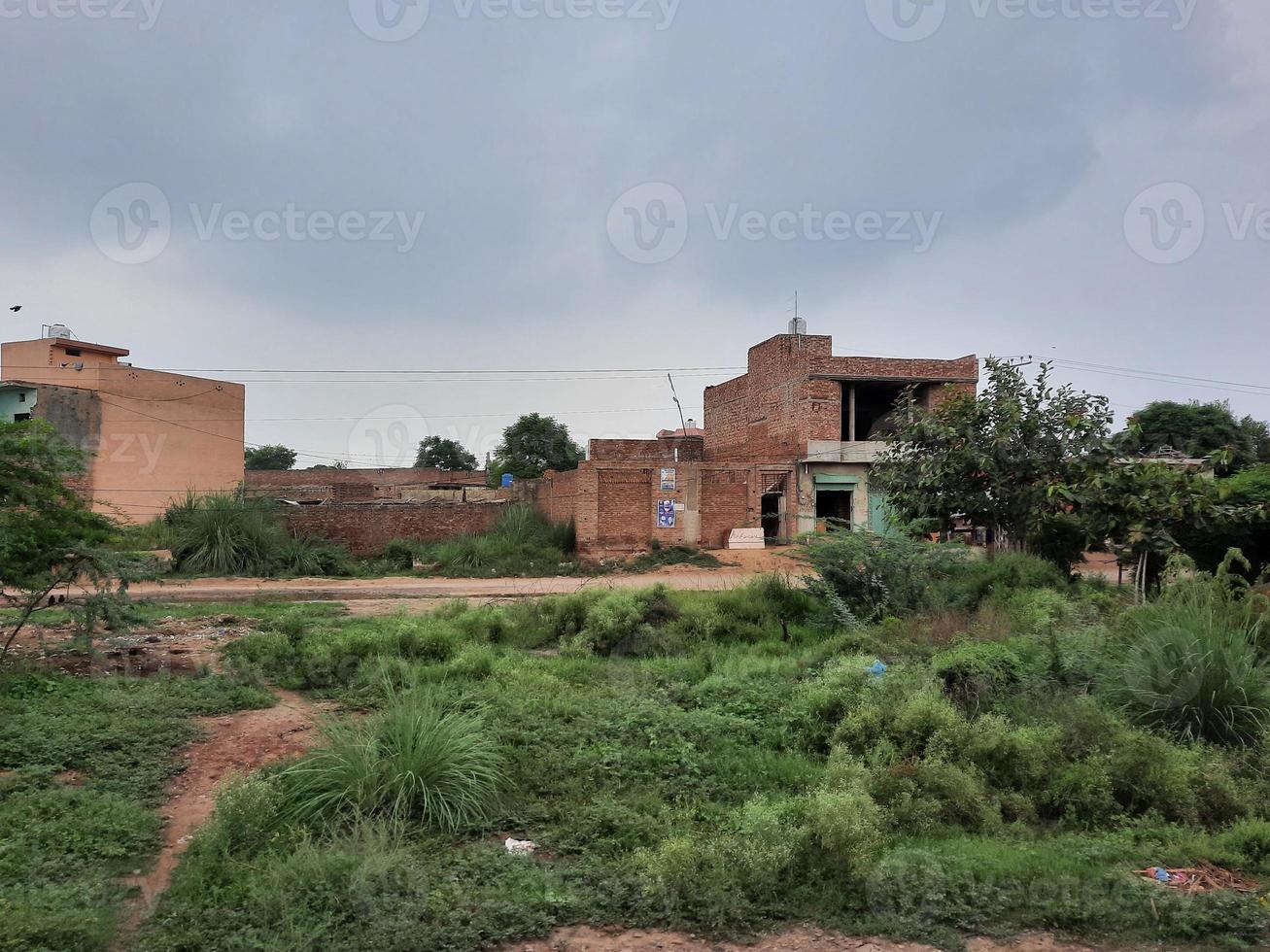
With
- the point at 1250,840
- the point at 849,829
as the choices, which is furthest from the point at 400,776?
the point at 1250,840

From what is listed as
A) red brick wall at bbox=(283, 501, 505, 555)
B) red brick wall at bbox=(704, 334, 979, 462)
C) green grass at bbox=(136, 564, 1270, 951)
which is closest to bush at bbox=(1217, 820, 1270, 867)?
green grass at bbox=(136, 564, 1270, 951)

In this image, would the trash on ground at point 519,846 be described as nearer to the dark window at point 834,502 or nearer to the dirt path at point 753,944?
the dirt path at point 753,944

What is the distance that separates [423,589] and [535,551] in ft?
17.6

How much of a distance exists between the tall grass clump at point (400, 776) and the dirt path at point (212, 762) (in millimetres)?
628

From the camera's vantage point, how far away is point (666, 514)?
24016 mm

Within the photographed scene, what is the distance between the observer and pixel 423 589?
18.0 m

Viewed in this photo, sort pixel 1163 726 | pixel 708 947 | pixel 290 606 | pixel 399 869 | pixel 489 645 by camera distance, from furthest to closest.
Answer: pixel 290 606 < pixel 489 645 < pixel 1163 726 < pixel 399 869 < pixel 708 947

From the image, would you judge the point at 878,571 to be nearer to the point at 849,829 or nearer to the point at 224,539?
the point at 849,829

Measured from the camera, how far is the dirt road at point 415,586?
1645 centimetres

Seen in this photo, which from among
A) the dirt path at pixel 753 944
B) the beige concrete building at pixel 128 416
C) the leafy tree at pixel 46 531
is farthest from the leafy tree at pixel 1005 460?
the beige concrete building at pixel 128 416

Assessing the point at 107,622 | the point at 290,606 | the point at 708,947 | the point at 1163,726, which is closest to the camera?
the point at 708,947

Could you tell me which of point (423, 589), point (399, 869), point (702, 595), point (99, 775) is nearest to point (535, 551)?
point (423, 589)

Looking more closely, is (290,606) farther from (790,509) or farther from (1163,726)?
(790,509)

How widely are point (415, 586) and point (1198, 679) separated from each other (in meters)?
15.8
